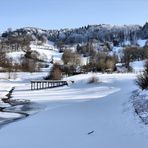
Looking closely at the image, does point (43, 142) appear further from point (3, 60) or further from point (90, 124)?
point (3, 60)

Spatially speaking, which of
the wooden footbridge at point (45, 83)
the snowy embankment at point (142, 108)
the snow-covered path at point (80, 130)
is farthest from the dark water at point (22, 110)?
the wooden footbridge at point (45, 83)

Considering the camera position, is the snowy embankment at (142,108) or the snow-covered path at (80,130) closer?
the snow-covered path at (80,130)

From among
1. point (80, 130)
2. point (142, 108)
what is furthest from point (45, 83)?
point (80, 130)

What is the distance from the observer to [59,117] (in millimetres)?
20656

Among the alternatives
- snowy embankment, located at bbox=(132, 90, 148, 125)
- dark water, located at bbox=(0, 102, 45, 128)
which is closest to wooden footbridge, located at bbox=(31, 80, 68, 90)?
dark water, located at bbox=(0, 102, 45, 128)

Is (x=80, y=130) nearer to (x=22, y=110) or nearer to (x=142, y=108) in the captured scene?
(x=142, y=108)

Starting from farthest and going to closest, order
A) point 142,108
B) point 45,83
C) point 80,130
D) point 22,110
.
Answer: point 45,83, point 22,110, point 142,108, point 80,130

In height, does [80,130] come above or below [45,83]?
below

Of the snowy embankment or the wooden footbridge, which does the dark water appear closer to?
the snowy embankment

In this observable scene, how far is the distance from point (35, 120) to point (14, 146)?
5838 mm

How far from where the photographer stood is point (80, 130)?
55.2 feet

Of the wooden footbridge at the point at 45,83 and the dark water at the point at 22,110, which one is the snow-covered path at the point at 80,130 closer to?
the dark water at the point at 22,110

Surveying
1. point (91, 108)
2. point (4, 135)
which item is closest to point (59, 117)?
point (91, 108)

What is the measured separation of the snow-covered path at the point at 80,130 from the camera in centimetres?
1443
